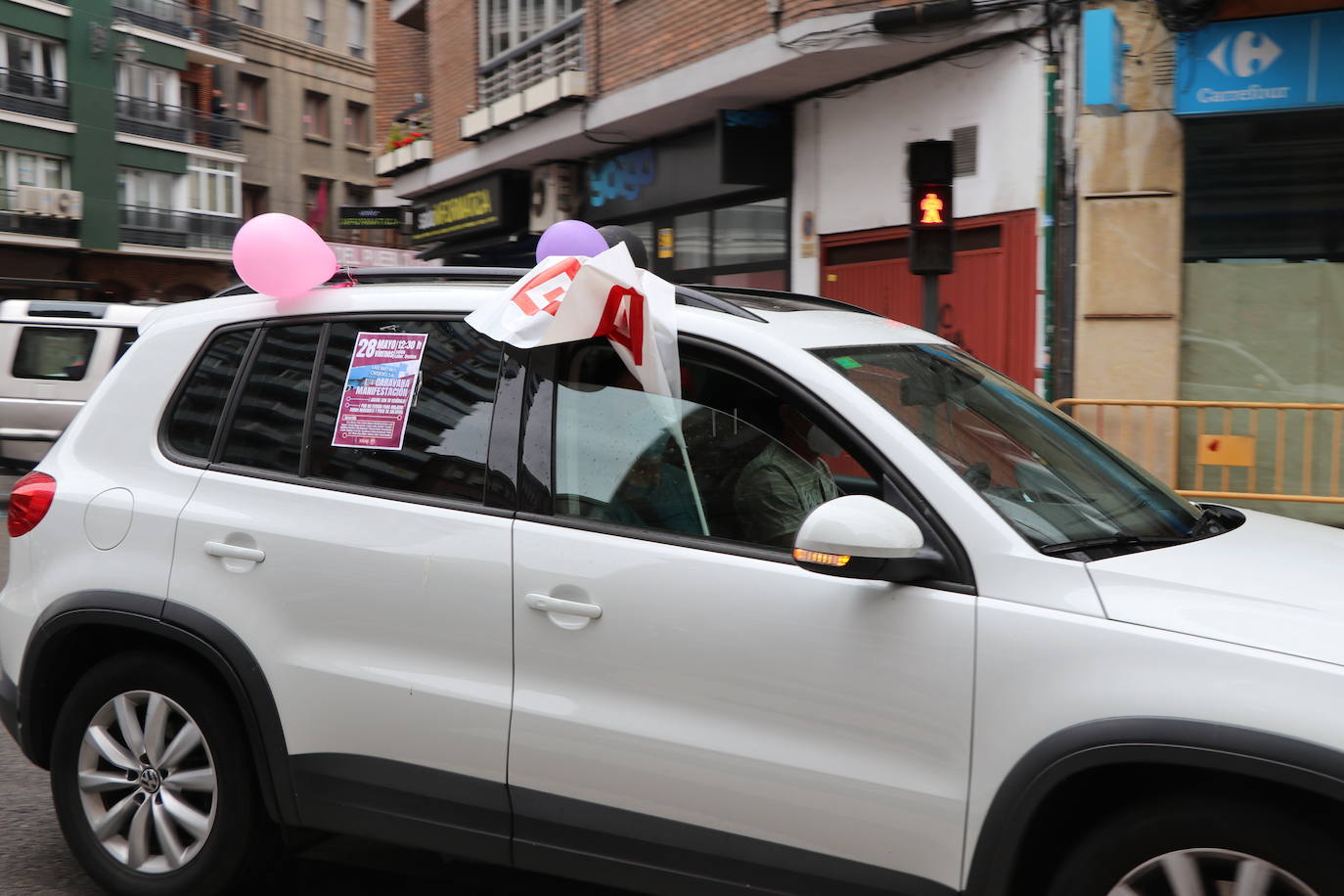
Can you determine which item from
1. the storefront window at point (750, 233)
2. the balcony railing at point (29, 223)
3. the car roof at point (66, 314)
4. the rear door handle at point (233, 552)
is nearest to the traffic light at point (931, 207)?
the storefront window at point (750, 233)

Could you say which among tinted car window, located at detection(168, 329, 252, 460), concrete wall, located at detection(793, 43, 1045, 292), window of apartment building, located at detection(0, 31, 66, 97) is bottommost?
tinted car window, located at detection(168, 329, 252, 460)

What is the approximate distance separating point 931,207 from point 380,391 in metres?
6.19

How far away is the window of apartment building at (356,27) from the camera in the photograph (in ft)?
161

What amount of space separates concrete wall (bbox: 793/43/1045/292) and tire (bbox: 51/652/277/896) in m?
8.64

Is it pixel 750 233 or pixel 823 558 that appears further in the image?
pixel 750 233

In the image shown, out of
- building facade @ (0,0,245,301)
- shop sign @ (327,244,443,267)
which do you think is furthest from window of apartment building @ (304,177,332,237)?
shop sign @ (327,244,443,267)

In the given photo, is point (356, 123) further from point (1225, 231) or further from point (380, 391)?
point (380, 391)

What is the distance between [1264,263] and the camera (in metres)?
9.85

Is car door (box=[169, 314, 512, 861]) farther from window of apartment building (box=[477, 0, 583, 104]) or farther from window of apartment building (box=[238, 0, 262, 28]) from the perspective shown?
window of apartment building (box=[238, 0, 262, 28])

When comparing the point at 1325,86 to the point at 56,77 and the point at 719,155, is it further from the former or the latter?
the point at 56,77

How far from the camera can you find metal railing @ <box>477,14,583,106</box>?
15617mm

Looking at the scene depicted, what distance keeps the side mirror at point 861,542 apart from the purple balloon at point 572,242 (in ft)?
5.94

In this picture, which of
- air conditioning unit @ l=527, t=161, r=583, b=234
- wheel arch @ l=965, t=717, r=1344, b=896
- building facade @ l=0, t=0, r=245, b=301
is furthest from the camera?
building facade @ l=0, t=0, r=245, b=301

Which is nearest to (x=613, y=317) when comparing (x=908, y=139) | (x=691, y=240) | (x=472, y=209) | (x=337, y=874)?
(x=337, y=874)
